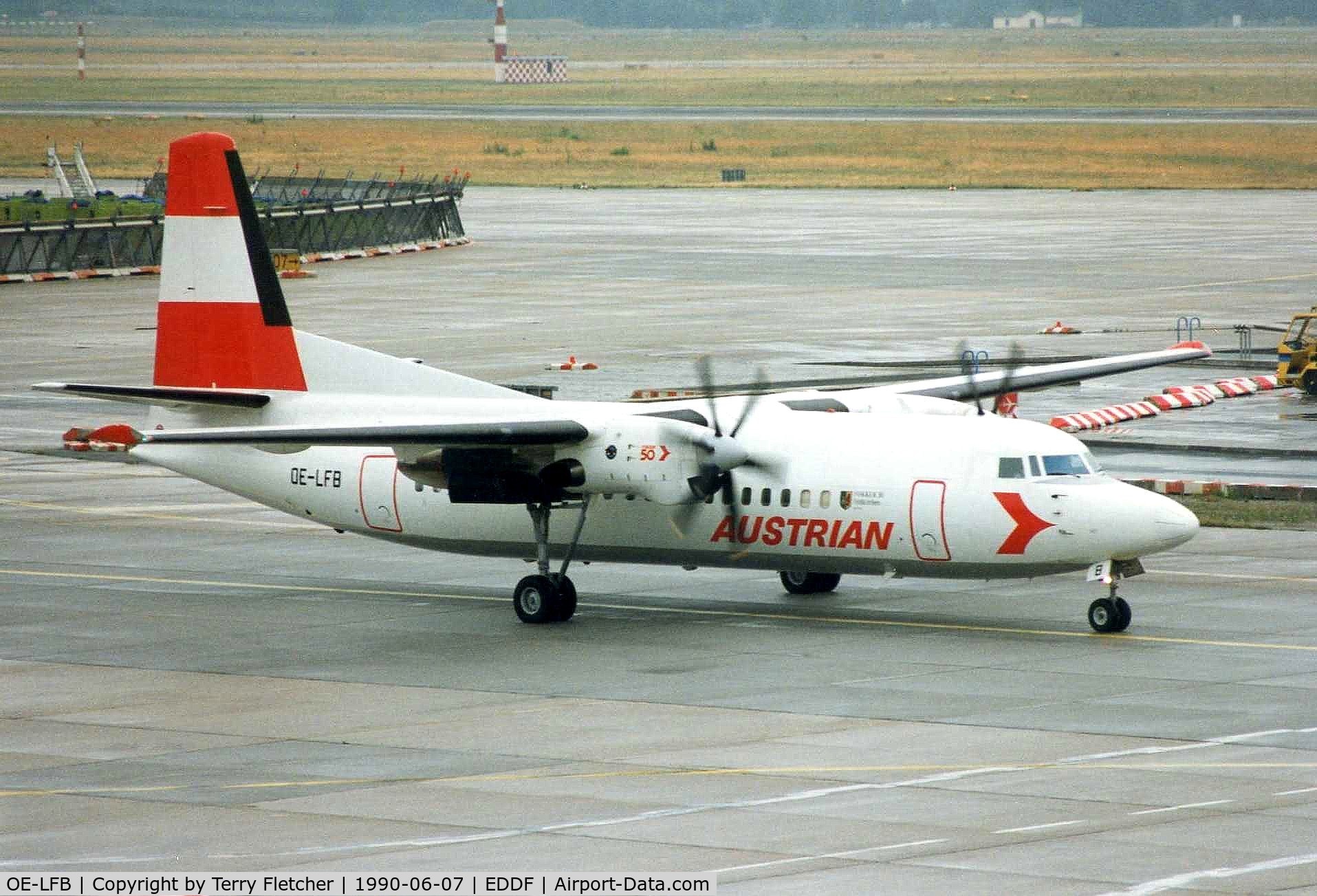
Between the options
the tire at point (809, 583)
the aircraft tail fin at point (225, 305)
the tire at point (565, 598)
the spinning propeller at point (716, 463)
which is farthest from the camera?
the aircraft tail fin at point (225, 305)

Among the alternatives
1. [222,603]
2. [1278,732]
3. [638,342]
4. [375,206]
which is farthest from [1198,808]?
[375,206]

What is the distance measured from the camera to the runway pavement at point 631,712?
1716cm

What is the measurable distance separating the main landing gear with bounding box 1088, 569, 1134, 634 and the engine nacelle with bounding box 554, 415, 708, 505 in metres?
5.39

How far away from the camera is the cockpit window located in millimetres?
26297

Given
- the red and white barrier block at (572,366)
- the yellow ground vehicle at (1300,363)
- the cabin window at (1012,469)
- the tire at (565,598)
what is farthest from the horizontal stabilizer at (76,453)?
the yellow ground vehicle at (1300,363)

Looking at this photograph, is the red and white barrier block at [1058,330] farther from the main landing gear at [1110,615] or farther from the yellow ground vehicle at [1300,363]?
the main landing gear at [1110,615]

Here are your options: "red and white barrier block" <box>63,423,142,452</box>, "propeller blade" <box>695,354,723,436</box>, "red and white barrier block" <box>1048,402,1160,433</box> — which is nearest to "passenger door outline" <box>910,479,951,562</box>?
"propeller blade" <box>695,354,723,436</box>

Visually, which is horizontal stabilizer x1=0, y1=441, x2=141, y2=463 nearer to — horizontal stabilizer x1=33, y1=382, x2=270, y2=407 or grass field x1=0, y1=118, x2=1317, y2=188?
horizontal stabilizer x1=33, y1=382, x2=270, y2=407

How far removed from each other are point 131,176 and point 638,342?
2767 inches

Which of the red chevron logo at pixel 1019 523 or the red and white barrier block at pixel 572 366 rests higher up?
the red and white barrier block at pixel 572 366

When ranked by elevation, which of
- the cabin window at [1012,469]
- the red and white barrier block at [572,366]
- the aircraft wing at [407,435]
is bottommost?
the cabin window at [1012,469]

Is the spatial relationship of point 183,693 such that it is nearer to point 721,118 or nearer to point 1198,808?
point 1198,808

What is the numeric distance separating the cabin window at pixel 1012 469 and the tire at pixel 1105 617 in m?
1.97

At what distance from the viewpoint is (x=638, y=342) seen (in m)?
59.5
